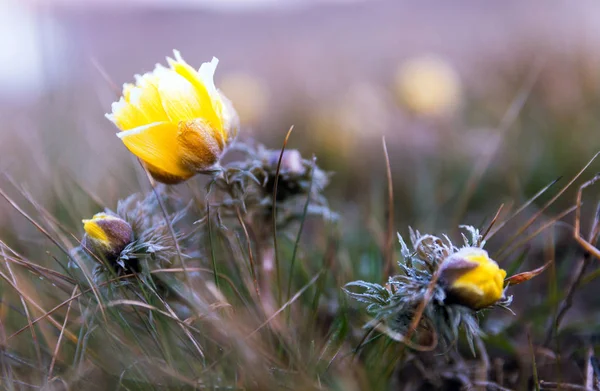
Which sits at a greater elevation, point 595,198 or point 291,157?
point 291,157

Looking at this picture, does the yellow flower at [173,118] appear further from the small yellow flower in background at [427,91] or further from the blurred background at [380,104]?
the small yellow flower in background at [427,91]

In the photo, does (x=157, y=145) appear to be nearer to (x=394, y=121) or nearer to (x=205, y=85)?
(x=205, y=85)

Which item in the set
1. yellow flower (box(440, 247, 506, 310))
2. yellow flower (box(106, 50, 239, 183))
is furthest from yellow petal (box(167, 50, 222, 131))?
yellow flower (box(440, 247, 506, 310))

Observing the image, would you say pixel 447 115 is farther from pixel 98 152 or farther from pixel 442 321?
pixel 442 321

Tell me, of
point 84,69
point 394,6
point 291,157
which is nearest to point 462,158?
Answer: point 291,157

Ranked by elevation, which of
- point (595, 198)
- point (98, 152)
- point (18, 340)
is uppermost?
point (98, 152)

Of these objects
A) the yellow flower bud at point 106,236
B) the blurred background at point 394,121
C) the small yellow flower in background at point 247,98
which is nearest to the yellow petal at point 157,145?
the yellow flower bud at point 106,236

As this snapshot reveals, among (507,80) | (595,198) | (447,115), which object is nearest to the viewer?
(595,198)
